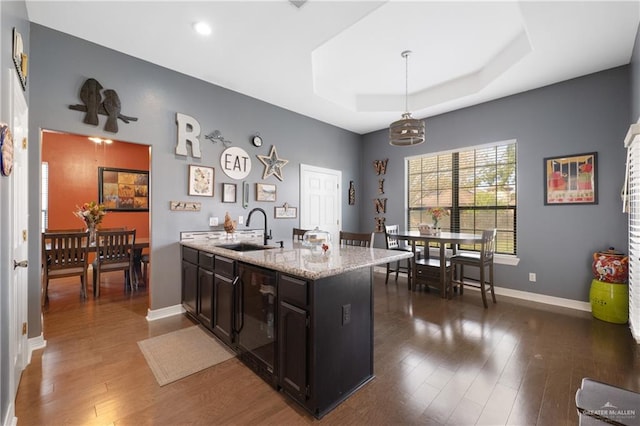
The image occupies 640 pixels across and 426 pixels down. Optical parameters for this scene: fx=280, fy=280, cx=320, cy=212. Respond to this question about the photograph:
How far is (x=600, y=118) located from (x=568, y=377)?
3.14 m

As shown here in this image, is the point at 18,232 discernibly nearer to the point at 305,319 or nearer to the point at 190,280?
the point at 190,280

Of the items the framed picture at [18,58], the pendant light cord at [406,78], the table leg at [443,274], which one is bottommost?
the table leg at [443,274]

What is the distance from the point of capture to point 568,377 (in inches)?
82.3

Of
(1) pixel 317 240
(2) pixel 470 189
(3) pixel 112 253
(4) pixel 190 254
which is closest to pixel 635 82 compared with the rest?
(2) pixel 470 189

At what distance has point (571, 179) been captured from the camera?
11.8ft

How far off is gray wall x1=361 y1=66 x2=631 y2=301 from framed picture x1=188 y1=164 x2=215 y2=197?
13.1 feet

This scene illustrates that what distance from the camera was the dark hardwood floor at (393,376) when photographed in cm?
172

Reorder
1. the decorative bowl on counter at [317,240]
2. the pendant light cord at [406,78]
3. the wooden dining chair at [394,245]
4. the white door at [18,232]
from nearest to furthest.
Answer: the white door at [18,232]
the decorative bowl on counter at [317,240]
the pendant light cord at [406,78]
the wooden dining chair at [394,245]

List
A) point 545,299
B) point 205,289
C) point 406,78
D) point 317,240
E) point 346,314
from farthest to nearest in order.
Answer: point 406,78
point 545,299
point 205,289
point 317,240
point 346,314

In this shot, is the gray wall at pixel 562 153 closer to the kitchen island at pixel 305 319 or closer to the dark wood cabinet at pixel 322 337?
the kitchen island at pixel 305 319

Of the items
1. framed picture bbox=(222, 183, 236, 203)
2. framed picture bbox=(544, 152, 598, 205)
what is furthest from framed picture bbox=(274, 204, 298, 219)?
framed picture bbox=(544, 152, 598, 205)

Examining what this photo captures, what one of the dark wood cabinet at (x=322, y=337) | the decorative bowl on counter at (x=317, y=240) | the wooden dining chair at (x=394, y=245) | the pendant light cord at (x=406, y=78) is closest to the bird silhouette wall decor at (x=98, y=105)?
the dark wood cabinet at (x=322, y=337)

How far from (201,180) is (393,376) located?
121 inches

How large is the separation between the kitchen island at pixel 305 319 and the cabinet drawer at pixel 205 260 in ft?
0.96
